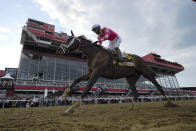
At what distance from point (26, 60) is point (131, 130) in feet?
116

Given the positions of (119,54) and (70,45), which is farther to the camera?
(119,54)

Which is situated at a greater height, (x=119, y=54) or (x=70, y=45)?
(x=70, y=45)

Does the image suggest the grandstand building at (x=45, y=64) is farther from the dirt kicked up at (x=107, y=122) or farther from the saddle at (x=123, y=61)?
the dirt kicked up at (x=107, y=122)

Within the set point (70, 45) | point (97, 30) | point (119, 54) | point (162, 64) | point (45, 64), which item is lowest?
point (119, 54)

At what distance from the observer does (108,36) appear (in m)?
4.82

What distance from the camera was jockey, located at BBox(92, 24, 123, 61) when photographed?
477 centimetres

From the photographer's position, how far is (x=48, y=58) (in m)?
35.0

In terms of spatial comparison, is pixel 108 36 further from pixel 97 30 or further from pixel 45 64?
pixel 45 64

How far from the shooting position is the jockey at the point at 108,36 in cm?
477

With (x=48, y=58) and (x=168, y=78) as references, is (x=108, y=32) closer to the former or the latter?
(x=48, y=58)

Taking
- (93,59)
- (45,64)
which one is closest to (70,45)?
(93,59)

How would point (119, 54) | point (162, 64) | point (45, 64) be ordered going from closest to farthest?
point (119, 54) < point (45, 64) < point (162, 64)

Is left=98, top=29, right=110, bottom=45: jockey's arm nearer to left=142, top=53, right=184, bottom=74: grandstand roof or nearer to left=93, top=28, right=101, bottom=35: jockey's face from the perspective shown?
left=93, top=28, right=101, bottom=35: jockey's face

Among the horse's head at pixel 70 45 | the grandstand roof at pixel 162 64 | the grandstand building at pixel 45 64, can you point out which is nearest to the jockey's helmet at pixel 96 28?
the horse's head at pixel 70 45
